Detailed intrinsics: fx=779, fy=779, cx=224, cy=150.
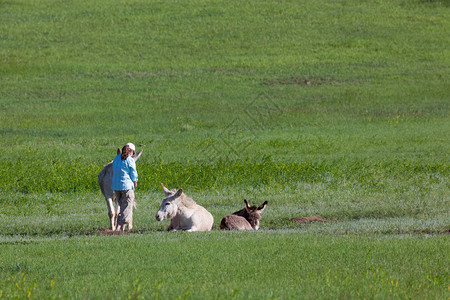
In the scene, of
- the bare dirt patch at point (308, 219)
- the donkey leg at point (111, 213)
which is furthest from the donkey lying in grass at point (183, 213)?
the bare dirt patch at point (308, 219)

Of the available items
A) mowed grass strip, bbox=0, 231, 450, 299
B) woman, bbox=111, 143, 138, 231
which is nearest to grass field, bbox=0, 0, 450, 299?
mowed grass strip, bbox=0, 231, 450, 299

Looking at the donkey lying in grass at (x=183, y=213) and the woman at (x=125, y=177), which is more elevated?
the woman at (x=125, y=177)

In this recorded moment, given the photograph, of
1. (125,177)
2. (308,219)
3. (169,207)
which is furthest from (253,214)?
(125,177)

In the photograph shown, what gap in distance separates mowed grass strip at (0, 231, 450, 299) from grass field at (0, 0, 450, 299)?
0.19 ft

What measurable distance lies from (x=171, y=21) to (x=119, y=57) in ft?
33.6

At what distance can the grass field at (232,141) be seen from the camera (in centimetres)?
1220

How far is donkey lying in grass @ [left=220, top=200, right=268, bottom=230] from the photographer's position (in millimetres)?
17297

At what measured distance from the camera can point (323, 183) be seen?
81.2 ft

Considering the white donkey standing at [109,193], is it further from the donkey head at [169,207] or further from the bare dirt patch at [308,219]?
the bare dirt patch at [308,219]

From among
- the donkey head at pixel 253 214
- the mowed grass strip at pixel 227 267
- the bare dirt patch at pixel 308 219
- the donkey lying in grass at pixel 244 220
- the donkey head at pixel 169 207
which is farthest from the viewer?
the bare dirt patch at pixel 308 219

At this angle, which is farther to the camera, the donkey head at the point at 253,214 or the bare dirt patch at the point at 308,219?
the bare dirt patch at the point at 308,219

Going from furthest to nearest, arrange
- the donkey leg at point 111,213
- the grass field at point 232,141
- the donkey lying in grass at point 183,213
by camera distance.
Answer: the donkey leg at point 111,213, the donkey lying in grass at point 183,213, the grass field at point 232,141

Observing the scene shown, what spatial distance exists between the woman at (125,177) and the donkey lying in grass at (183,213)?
73 cm

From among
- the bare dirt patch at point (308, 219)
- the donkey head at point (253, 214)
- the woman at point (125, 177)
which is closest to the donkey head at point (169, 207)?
the woman at point (125, 177)
